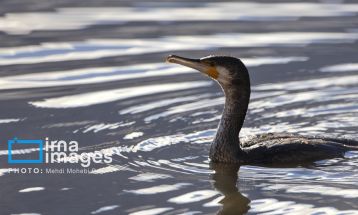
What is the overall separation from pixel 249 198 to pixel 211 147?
149 cm

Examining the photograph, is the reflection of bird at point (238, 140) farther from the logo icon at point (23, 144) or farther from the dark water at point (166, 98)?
the logo icon at point (23, 144)

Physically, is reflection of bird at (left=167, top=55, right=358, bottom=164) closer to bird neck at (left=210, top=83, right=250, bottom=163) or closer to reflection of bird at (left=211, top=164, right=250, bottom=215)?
bird neck at (left=210, top=83, right=250, bottom=163)

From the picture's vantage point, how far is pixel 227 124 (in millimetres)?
12422

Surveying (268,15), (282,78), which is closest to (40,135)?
(282,78)

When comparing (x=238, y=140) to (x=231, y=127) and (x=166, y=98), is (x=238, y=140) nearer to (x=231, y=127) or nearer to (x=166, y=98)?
(x=231, y=127)

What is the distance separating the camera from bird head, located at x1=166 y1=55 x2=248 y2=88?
12195 millimetres

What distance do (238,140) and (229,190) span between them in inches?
42.3

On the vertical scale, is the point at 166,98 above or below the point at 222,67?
below


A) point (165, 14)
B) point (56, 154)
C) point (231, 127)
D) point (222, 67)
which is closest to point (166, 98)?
point (231, 127)

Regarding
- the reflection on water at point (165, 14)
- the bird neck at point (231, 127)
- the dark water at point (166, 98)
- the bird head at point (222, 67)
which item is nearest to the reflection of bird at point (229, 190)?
the dark water at point (166, 98)

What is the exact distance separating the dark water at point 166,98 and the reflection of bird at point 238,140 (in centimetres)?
14

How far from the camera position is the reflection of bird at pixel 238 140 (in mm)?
12062

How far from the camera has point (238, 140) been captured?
487 inches

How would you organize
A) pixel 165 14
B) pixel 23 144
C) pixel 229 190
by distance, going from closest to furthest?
pixel 229 190 < pixel 23 144 < pixel 165 14
